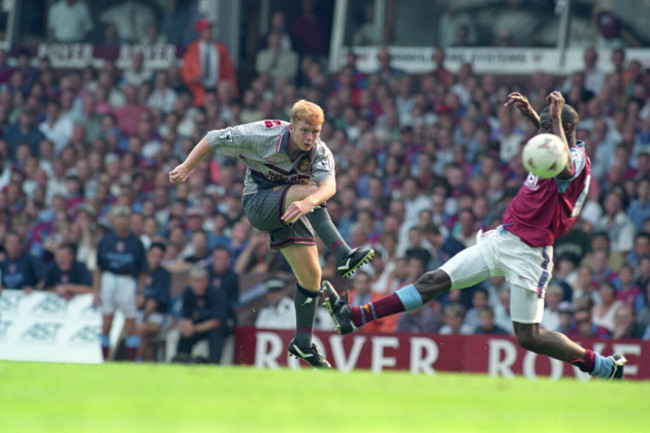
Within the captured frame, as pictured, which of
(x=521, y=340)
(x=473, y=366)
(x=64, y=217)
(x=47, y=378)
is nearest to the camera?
(x=521, y=340)

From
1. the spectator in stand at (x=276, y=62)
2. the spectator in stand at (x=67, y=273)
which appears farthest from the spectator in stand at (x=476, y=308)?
the spectator in stand at (x=276, y=62)

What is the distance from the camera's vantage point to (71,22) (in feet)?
70.2

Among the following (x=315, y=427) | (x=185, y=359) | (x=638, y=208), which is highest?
(x=638, y=208)

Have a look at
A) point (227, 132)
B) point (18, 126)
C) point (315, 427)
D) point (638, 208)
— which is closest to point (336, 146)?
point (638, 208)

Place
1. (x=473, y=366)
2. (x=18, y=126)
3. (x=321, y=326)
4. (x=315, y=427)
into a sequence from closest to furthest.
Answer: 1. (x=315, y=427)
2. (x=473, y=366)
3. (x=321, y=326)
4. (x=18, y=126)

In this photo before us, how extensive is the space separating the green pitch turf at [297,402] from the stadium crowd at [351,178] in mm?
3501

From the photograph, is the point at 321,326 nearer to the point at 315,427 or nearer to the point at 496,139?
the point at 496,139

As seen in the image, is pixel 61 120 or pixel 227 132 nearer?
pixel 227 132

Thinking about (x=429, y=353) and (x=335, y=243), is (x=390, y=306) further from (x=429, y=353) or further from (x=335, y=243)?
(x=429, y=353)

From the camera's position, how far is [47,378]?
944 cm

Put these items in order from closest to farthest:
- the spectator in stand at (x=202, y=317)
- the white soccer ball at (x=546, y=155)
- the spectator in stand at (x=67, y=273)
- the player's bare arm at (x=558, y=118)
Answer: the white soccer ball at (x=546, y=155)
the player's bare arm at (x=558, y=118)
the spectator in stand at (x=202, y=317)
the spectator in stand at (x=67, y=273)

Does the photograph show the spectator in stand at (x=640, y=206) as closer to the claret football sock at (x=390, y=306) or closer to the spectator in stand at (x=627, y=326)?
the spectator in stand at (x=627, y=326)

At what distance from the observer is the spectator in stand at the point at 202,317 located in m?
13.7

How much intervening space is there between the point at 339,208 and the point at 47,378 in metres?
6.61
